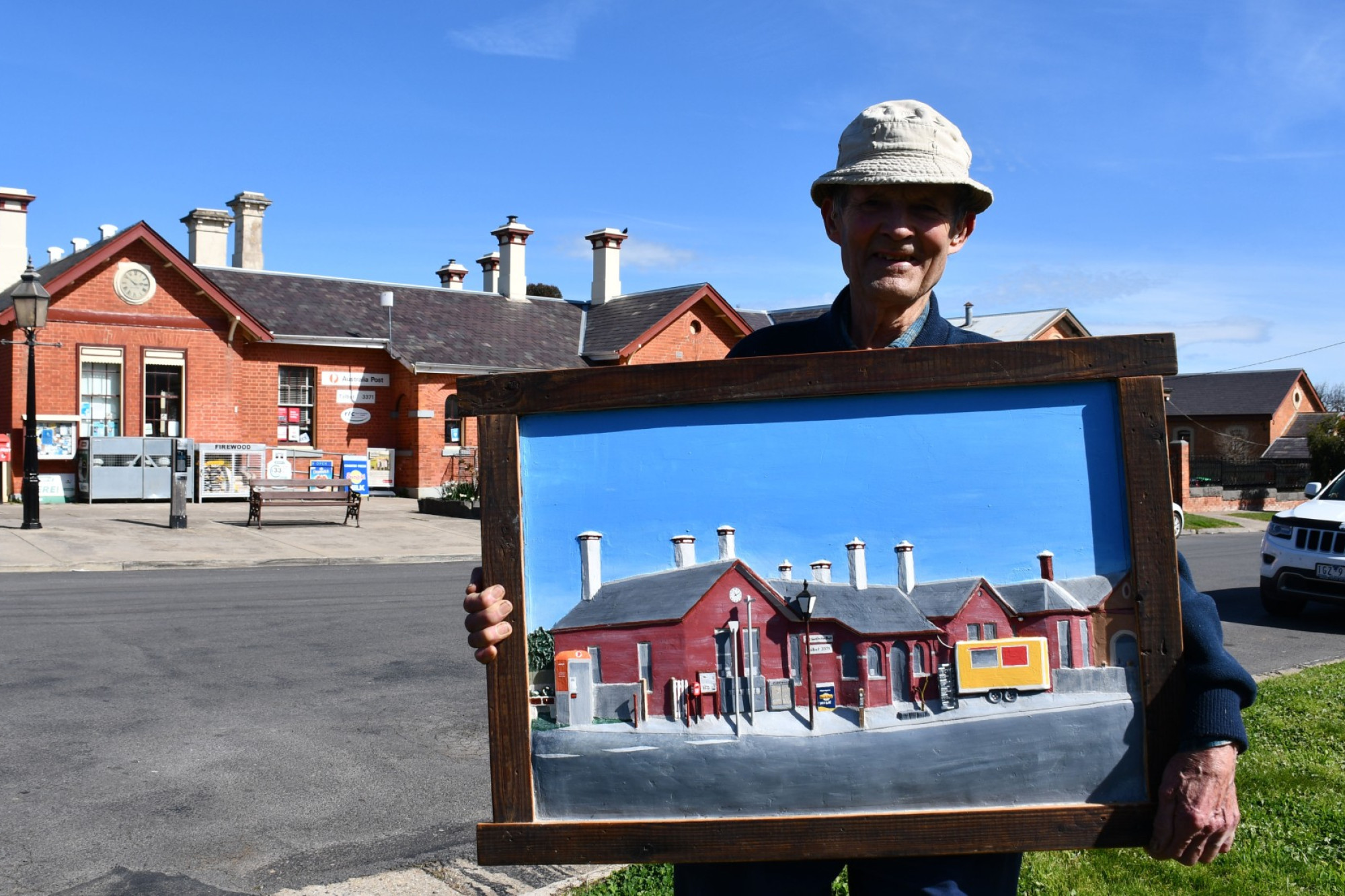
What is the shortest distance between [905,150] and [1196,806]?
1.57 m

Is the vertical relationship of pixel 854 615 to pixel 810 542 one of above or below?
below

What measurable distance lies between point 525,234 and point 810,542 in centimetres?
3522

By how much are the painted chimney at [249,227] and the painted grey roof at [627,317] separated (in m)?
10.4

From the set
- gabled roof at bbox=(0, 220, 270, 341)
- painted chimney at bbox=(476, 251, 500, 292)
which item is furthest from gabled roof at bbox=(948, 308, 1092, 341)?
gabled roof at bbox=(0, 220, 270, 341)

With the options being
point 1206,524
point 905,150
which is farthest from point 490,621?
point 1206,524

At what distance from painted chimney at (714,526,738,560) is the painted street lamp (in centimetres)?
17

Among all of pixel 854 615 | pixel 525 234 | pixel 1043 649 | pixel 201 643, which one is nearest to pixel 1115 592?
pixel 1043 649

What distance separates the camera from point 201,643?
9.92m

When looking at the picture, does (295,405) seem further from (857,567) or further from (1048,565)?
(1048,565)

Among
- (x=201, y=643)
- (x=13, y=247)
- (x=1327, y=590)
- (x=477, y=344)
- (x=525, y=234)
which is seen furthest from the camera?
(x=525, y=234)

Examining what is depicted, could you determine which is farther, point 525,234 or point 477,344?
point 525,234

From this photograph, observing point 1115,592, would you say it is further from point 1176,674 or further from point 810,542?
point 810,542

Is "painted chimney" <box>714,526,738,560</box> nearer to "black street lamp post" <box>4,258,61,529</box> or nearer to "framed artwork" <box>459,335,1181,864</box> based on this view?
"framed artwork" <box>459,335,1181,864</box>

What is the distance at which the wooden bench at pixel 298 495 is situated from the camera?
899 inches
